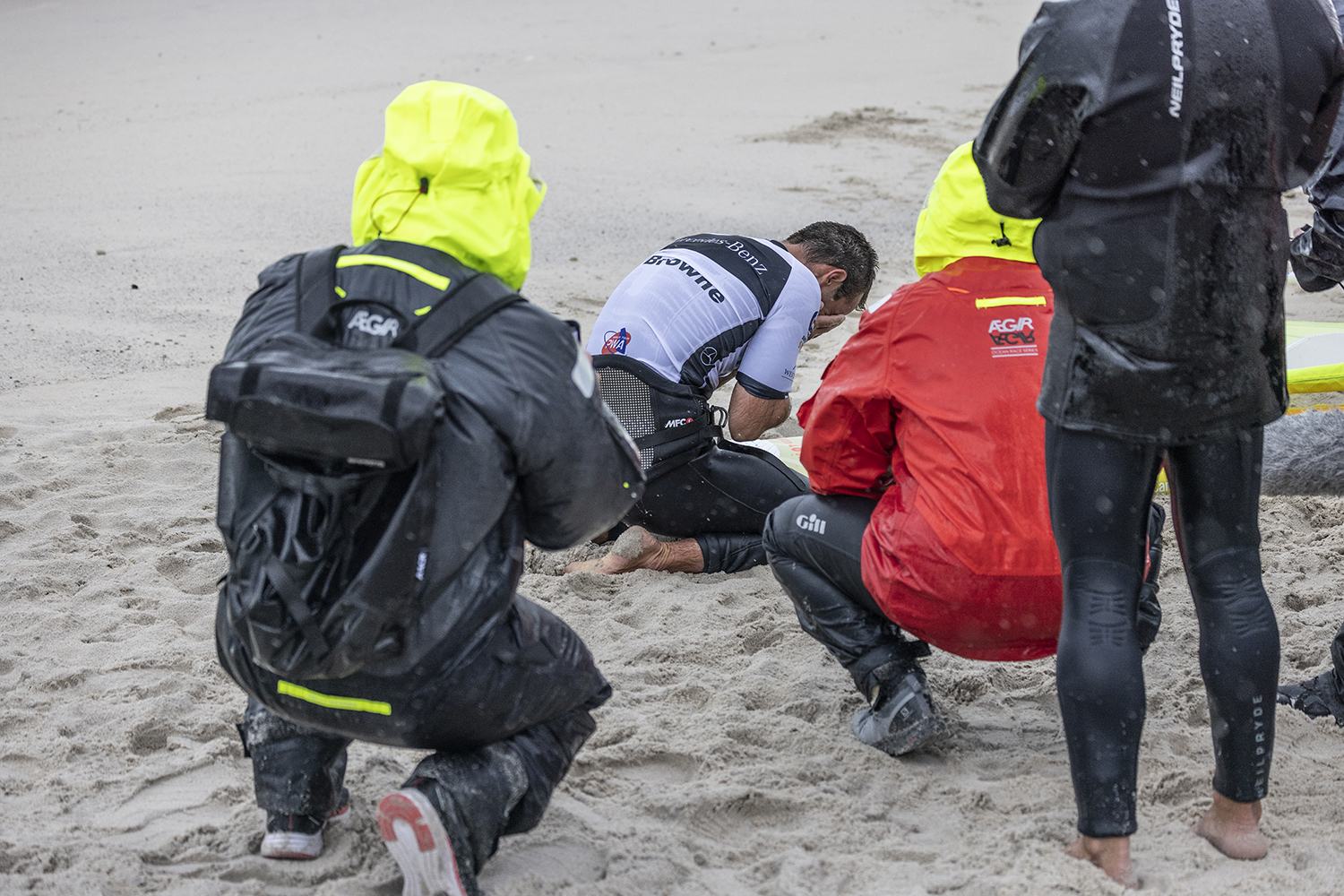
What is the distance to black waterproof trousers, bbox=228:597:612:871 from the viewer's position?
6.70 ft

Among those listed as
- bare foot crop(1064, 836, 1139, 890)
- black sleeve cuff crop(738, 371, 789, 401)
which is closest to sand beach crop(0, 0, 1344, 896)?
bare foot crop(1064, 836, 1139, 890)

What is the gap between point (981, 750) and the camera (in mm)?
2795

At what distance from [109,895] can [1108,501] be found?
1.84 meters

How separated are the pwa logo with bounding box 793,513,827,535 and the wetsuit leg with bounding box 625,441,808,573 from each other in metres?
0.97

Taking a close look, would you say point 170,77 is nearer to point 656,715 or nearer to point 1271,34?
point 656,715

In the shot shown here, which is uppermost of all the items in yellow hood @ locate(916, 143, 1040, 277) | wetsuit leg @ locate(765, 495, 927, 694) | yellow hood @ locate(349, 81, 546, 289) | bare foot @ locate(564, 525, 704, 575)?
yellow hood @ locate(349, 81, 546, 289)

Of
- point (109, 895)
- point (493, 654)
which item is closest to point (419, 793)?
point (493, 654)

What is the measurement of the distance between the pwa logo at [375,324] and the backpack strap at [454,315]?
0.03 m

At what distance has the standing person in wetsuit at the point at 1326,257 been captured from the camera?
2.85m

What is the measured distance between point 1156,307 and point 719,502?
1988mm

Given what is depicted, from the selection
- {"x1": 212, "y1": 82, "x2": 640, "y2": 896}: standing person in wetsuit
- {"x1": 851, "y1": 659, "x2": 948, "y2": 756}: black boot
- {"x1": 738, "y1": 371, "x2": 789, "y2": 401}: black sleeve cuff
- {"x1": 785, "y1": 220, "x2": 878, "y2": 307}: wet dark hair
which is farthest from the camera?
{"x1": 785, "y1": 220, "x2": 878, "y2": 307}: wet dark hair

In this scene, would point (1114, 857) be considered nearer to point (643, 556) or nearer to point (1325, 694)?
point (1325, 694)

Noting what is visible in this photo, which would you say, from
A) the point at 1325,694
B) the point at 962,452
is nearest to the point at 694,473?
the point at 962,452

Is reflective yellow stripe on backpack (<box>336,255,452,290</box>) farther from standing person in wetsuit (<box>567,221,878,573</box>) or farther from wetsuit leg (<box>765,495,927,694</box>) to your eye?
standing person in wetsuit (<box>567,221,878,573</box>)
